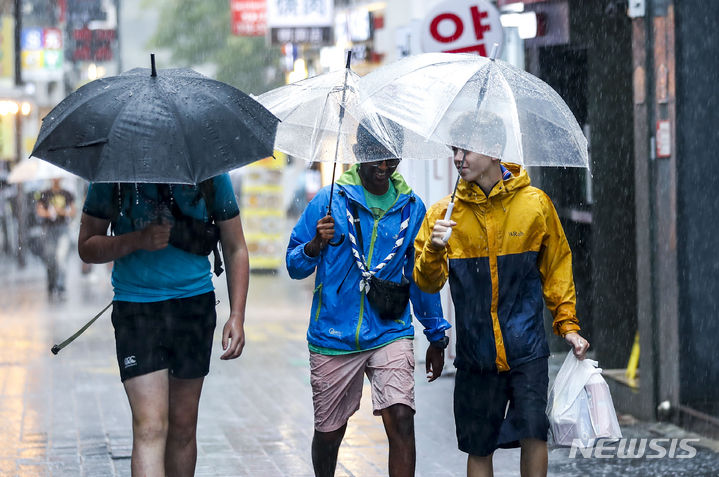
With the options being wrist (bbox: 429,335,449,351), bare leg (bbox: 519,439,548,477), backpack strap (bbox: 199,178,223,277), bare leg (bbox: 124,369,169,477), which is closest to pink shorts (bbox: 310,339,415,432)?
wrist (bbox: 429,335,449,351)

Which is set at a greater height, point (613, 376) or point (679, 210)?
point (679, 210)

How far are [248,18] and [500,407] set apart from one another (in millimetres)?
24606

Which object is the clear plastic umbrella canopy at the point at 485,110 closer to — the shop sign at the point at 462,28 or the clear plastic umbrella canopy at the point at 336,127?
the clear plastic umbrella canopy at the point at 336,127

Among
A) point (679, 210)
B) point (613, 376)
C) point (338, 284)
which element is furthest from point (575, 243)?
point (338, 284)

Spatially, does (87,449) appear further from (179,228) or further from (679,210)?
(679,210)

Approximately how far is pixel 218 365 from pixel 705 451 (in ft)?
17.4

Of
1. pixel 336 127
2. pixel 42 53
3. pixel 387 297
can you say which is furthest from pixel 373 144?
pixel 42 53

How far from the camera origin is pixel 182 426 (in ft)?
16.9

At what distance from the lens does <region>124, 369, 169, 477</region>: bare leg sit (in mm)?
4859

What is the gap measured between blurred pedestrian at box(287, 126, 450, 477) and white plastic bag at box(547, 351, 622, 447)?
0.77 metres

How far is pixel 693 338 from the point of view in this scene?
27.2ft

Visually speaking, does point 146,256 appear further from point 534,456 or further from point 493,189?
point 534,456

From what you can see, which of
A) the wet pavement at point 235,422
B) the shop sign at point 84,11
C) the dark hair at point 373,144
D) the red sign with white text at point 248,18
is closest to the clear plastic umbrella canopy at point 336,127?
the dark hair at point 373,144

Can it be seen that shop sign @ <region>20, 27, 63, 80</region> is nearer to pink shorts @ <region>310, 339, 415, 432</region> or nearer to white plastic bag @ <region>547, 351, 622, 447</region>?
pink shorts @ <region>310, 339, 415, 432</region>
